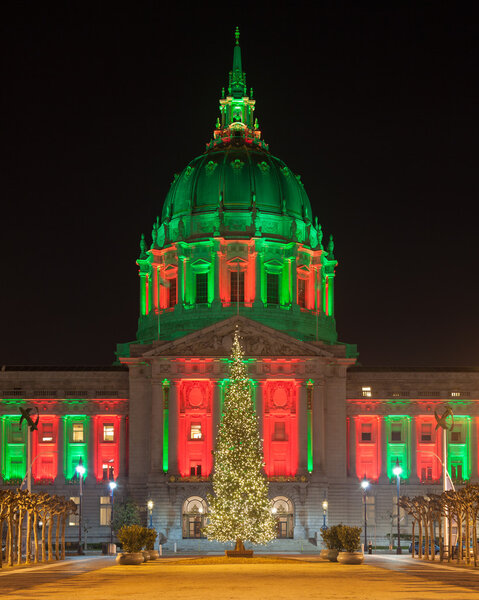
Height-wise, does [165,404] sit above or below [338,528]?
above

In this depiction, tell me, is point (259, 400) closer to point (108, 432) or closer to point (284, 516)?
point (284, 516)

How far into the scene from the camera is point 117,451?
136m

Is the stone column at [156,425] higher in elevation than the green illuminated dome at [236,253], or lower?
lower

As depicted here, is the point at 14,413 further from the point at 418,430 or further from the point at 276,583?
the point at 276,583

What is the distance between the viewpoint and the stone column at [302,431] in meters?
129

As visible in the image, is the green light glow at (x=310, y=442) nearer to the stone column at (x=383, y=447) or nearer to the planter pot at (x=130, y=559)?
the stone column at (x=383, y=447)

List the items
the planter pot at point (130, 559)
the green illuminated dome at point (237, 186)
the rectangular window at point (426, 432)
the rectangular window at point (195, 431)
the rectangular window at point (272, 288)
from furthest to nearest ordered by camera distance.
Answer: the green illuminated dome at point (237, 186), the rectangular window at point (272, 288), the rectangular window at point (426, 432), the rectangular window at point (195, 431), the planter pot at point (130, 559)

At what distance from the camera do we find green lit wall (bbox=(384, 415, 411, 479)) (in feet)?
449

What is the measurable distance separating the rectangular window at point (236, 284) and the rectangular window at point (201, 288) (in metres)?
3.32

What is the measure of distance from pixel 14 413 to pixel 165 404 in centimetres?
1769

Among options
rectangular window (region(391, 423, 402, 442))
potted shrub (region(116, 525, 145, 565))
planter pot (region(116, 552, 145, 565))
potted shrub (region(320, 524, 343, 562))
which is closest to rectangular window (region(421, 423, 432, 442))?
rectangular window (region(391, 423, 402, 442))

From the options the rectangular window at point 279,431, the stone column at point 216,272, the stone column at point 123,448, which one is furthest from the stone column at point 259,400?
the stone column at point 216,272

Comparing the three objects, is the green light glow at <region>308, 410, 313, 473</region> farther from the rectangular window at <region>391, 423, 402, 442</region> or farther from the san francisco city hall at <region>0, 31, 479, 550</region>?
the rectangular window at <region>391, 423, 402, 442</region>

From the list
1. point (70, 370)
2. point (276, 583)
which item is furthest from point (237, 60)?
point (276, 583)
